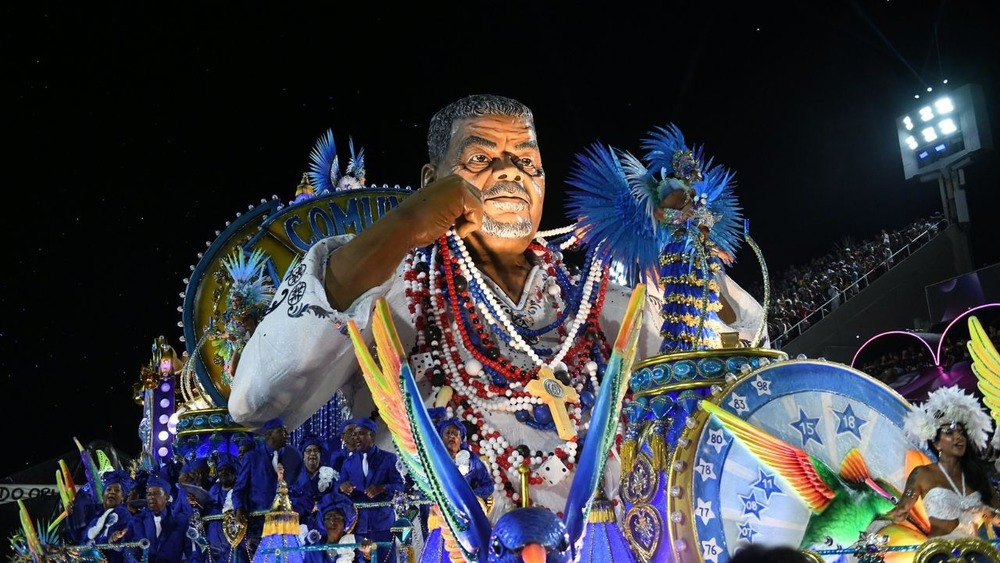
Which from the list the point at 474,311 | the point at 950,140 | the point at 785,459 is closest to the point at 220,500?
the point at 474,311

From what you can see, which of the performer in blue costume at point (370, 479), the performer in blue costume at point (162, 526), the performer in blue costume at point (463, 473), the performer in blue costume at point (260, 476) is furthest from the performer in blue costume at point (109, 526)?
the performer in blue costume at point (463, 473)

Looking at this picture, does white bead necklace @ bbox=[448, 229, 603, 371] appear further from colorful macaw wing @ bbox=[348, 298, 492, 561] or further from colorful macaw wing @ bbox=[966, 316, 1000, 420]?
colorful macaw wing @ bbox=[966, 316, 1000, 420]

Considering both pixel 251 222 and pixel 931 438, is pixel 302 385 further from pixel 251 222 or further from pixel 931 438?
pixel 251 222

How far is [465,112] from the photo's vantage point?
307 cm

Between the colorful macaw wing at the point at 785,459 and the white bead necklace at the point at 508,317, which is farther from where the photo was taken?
the colorful macaw wing at the point at 785,459

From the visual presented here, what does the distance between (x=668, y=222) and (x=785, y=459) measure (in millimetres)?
882

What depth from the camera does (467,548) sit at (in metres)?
1.95

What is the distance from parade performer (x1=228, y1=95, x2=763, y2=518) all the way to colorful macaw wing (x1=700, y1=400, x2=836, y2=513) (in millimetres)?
549

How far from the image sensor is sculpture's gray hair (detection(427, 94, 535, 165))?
3.07 metres

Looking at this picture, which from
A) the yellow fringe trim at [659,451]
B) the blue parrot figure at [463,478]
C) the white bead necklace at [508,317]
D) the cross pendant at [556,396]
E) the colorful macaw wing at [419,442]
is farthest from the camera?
the yellow fringe trim at [659,451]

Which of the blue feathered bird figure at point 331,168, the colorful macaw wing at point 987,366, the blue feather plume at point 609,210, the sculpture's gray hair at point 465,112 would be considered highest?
the blue feathered bird figure at point 331,168

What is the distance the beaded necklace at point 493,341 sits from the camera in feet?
8.93

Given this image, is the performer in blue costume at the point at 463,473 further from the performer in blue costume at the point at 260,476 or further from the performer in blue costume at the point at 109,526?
the performer in blue costume at the point at 109,526

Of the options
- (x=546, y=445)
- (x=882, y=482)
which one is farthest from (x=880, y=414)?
(x=546, y=445)
